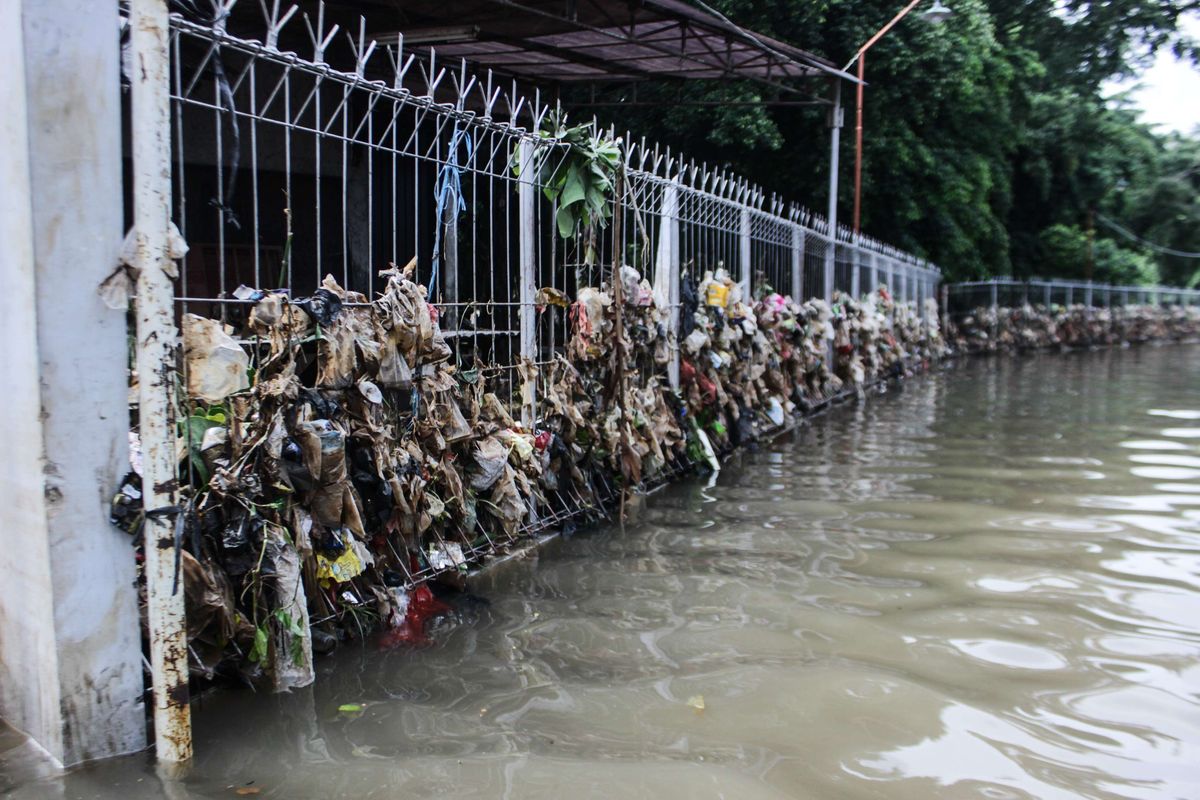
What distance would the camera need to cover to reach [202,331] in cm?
320

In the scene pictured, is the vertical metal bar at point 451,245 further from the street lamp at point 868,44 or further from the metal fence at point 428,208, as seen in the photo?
the street lamp at point 868,44

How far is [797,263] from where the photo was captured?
1062 centimetres

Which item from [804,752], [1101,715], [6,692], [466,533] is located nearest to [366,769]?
[6,692]

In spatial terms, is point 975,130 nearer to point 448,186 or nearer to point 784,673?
point 448,186

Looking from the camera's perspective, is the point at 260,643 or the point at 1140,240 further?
the point at 1140,240

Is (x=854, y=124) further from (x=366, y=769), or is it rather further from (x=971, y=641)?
(x=366, y=769)

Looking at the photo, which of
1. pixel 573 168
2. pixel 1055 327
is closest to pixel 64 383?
pixel 573 168

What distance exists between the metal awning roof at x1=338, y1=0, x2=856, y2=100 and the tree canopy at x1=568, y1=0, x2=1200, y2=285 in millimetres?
983

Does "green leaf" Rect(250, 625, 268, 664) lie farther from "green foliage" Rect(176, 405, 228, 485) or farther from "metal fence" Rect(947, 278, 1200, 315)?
"metal fence" Rect(947, 278, 1200, 315)

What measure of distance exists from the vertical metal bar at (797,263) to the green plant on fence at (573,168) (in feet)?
17.0

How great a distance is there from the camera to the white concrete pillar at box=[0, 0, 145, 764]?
8.72ft

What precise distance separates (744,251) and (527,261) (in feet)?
12.5

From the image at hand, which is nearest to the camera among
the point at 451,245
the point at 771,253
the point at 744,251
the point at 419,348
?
the point at 419,348

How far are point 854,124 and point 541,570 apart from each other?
14.0 metres
